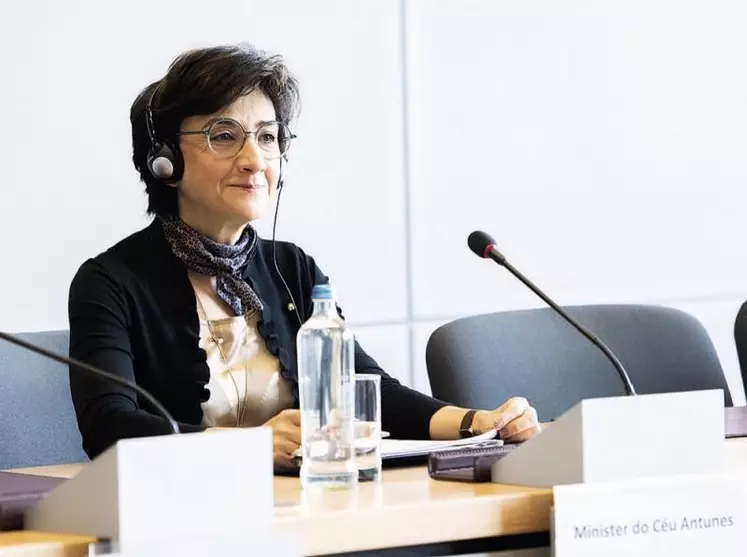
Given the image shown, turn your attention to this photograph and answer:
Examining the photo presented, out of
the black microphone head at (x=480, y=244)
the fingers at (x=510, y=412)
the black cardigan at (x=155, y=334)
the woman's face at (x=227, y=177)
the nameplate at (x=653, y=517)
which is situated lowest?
the nameplate at (x=653, y=517)

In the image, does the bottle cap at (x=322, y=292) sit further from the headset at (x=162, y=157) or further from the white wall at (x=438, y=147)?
the white wall at (x=438, y=147)

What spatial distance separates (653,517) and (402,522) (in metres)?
0.25

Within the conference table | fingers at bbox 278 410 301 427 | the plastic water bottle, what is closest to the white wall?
fingers at bbox 278 410 301 427

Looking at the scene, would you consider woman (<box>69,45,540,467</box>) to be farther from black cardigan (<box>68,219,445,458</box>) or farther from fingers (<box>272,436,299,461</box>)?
fingers (<box>272,436,299,461</box>)

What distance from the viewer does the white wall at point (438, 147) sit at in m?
3.05

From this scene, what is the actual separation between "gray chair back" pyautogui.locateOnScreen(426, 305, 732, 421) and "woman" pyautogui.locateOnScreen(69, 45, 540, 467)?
0.18 meters

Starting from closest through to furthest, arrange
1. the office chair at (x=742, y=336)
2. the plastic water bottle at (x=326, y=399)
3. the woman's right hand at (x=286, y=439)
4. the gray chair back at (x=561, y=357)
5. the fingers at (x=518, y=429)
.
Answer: the plastic water bottle at (x=326, y=399), the woman's right hand at (x=286, y=439), the fingers at (x=518, y=429), the gray chair back at (x=561, y=357), the office chair at (x=742, y=336)

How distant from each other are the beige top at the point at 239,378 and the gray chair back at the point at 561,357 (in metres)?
0.36

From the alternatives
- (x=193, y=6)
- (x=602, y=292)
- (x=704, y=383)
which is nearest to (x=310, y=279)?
→ (x=704, y=383)

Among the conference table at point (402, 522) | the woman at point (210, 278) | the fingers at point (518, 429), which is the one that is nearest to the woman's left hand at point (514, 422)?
the fingers at point (518, 429)

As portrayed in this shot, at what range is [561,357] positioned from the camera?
8.71 feet

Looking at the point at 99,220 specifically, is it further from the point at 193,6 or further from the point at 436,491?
the point at 436,491

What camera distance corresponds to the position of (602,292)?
146 inches

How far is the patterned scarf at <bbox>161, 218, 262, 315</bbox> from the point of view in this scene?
7.42ft
